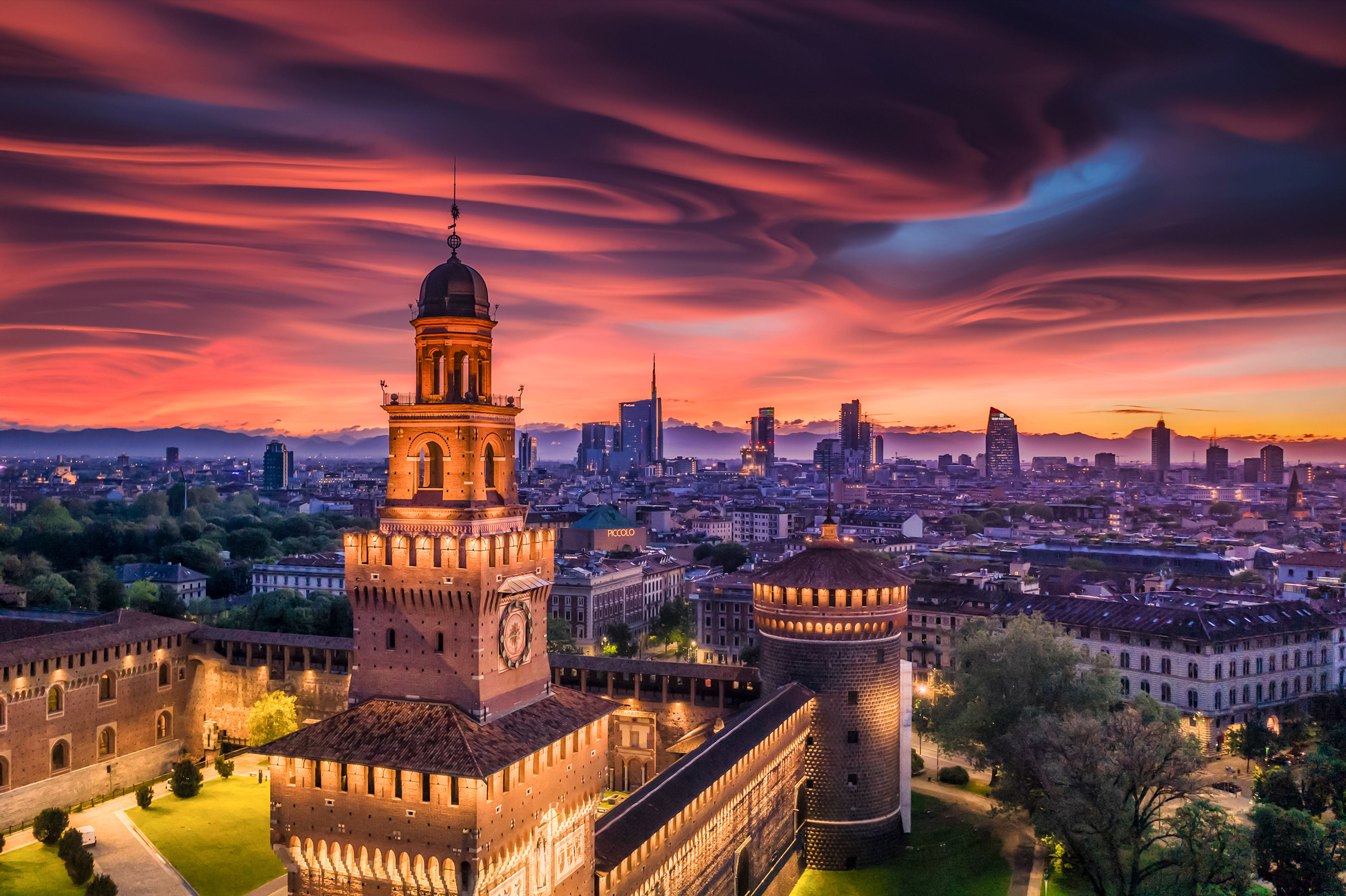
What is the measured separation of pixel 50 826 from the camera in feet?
173

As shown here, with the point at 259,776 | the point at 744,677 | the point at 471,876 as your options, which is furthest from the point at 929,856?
the point at 259,776

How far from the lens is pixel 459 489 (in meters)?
33.6

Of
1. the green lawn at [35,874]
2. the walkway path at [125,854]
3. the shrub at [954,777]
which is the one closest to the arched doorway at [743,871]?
the walkway path at [125,854]

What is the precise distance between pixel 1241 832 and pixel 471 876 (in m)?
35.6

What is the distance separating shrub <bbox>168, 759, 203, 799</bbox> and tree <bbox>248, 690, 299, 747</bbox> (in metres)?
3.98

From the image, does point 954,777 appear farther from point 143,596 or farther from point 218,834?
point 143,596

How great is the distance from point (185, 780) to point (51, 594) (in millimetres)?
54272

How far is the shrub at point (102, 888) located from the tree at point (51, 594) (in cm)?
6485

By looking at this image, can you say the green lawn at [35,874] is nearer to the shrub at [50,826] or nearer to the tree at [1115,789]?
the shrub at [50,826]

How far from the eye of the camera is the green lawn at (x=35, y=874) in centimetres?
4706

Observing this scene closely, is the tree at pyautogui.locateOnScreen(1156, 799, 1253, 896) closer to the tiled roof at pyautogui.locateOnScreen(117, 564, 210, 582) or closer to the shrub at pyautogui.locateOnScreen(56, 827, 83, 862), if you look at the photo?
the shrub at pyautogui.locateOnScreen(56, 827, 83, 862)

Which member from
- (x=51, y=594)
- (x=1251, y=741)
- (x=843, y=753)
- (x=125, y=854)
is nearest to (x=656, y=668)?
(x=843, y=753)

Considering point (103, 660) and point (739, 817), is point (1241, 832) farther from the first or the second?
point (103, 660)

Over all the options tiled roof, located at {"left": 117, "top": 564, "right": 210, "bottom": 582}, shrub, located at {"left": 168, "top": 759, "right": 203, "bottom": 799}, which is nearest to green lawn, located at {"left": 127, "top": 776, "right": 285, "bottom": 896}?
shrub, located at {"left": 168, "top": 759, "right": 203, "bottom": 799}
